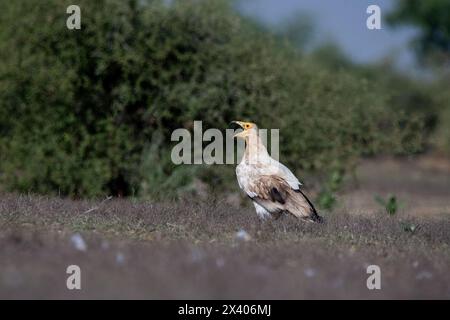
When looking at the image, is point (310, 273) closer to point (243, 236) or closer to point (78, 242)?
point (243, 236)

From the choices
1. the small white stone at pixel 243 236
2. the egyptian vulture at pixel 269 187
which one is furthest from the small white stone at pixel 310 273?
the egyptian vulture at pixel 269 187

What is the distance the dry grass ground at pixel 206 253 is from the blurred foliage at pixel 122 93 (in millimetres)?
4385

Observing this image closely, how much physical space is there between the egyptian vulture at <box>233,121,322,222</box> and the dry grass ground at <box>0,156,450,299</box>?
21cm

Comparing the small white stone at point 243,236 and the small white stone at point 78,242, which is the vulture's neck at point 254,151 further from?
the small white stone at point 78,242

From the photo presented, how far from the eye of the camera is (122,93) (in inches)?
586

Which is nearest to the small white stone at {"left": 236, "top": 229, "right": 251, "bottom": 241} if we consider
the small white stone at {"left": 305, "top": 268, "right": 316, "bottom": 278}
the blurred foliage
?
the small white stone at {"left": 305, "top": 268, "right": 316, "bottom": 278}

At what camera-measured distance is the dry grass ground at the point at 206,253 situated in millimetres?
6301

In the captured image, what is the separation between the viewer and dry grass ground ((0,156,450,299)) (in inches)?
248

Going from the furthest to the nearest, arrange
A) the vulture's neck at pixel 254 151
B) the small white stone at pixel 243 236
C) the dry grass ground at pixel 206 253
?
the vulture's neck at pixel 254 151, the small white stone at pixel 243 236, the dry grass ground at pixel 206 253

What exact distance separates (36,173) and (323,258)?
8.90 metres

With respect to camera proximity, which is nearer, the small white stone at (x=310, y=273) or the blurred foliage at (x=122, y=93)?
the small white stone at (x=310, y=273)
